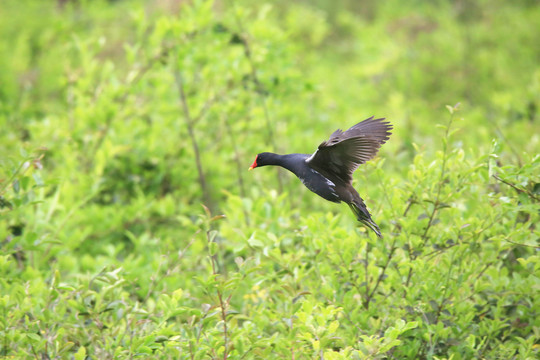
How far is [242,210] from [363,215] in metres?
1.36

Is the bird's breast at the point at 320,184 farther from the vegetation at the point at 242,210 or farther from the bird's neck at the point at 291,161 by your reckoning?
the vegetation at the point at 242,210

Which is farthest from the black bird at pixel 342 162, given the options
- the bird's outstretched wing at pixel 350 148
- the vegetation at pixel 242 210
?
the vegetation at pixel 242 210

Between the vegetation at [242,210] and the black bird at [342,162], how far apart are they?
0.18 metres

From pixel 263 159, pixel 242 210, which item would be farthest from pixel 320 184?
pixel 242 210

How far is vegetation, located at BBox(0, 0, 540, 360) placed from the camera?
9.39 ft

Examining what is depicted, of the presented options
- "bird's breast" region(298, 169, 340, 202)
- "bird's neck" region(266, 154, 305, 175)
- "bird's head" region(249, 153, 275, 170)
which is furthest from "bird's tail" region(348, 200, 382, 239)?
"bird's head" region(249, 153, 275, 170)

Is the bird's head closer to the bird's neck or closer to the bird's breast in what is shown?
the bird's neck

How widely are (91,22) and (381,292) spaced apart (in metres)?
13.2

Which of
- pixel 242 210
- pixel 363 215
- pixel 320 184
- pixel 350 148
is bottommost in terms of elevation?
pixel 242 210

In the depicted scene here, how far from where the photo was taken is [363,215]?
120 inches

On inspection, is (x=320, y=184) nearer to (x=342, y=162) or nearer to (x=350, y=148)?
(x=342, y=162)

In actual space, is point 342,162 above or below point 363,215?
above

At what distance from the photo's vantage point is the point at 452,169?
3.33 meters

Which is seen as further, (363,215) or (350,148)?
(363,215)
